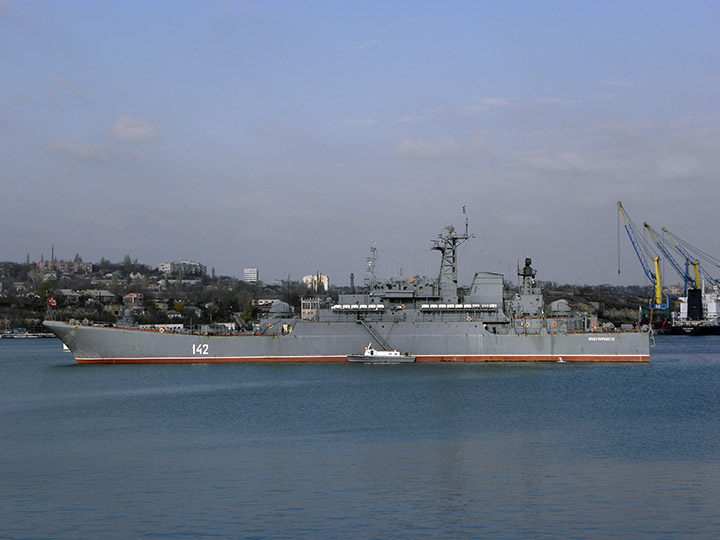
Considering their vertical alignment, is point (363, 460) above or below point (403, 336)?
below

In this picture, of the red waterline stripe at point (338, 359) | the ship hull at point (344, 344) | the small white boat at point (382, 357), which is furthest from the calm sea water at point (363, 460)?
the ship hull at point (344, 344)

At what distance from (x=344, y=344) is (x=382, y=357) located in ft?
9.62

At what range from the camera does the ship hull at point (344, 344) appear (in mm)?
46125

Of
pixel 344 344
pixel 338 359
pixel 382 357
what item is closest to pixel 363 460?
pixel 382 357

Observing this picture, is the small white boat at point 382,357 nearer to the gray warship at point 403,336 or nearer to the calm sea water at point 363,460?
the gray warship at point 403,336

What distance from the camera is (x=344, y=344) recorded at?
46875mm

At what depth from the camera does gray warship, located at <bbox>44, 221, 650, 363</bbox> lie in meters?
46.2

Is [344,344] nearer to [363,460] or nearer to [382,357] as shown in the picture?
[382,357]

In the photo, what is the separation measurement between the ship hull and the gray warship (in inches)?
2.4

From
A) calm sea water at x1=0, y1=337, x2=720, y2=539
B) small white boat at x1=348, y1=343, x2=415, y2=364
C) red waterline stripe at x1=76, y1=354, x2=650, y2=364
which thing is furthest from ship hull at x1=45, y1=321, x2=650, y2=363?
calm sea water at x1=0, y1=337, x2=720, y2=539

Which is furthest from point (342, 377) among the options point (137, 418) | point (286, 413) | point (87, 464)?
point (87, 464)

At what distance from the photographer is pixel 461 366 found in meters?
44.1

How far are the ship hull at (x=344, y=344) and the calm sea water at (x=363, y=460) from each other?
9377 millimetres

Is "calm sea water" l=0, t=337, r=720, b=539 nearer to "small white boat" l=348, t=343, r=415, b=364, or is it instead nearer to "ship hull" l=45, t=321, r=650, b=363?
"small white boat" l=348, t=343, r=415, b=364
